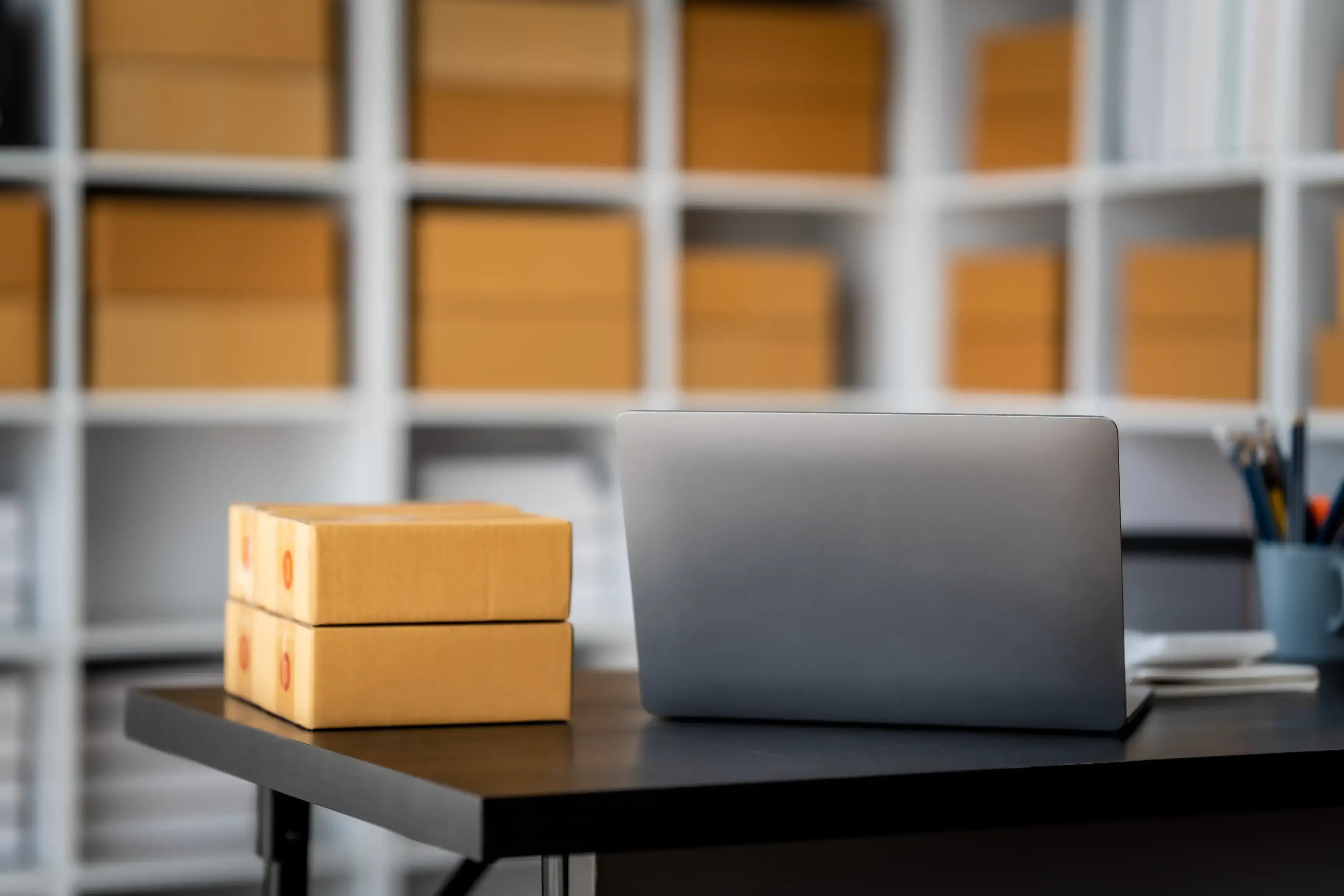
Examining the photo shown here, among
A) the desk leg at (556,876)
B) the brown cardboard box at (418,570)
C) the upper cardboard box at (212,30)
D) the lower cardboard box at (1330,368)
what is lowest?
the desk leg at (556,876)

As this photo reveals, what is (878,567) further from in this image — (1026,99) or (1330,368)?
(1026,99)

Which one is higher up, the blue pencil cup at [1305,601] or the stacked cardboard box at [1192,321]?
the stacked cardboard box at [1192,321]

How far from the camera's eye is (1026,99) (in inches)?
119

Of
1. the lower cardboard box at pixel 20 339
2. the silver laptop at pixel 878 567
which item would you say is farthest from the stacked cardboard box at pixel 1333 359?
the lower cardboard box at pixel 20 339

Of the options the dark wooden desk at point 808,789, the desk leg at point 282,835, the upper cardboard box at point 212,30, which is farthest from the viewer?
the upper cardboard box at point 212,30

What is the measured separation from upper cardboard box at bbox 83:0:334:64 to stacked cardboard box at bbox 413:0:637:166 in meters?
0.18

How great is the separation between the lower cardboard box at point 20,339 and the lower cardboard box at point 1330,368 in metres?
1.95

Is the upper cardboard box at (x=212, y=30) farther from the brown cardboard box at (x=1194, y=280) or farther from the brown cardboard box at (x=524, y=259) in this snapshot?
the brown cardboard box at (x=1194, y=280)

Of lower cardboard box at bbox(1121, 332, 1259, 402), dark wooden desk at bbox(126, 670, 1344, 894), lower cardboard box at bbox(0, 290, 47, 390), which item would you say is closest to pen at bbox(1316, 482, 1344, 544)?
dark wooden desk at bbox(126, 670, 1344, 894)

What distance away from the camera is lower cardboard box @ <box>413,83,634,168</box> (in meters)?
2.97

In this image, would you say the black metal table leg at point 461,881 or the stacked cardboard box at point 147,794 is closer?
the black metal table leg at point 461,881

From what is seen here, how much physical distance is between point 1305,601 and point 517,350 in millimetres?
1634

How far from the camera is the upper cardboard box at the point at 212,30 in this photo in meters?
2.81

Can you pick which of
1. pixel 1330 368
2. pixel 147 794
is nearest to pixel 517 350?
pixel 147 794
